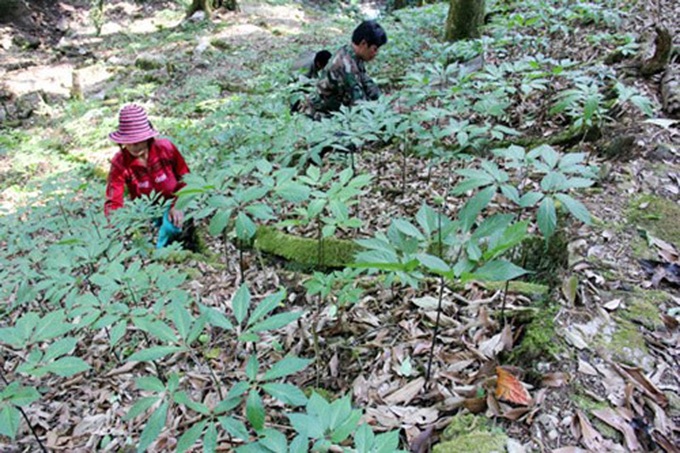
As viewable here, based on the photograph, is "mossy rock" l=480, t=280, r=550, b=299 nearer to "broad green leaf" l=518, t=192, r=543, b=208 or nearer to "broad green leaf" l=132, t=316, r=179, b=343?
"broad green leaf" l=518, t=192, r=543, b=208

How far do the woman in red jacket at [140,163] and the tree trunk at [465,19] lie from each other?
471 cm

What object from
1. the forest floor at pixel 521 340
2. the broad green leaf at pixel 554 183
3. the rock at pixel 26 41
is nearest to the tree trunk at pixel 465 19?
the forest floor at pixel 521 340

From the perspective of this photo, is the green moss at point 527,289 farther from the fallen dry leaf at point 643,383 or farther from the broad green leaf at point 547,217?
the broad green leaf at point 547,217

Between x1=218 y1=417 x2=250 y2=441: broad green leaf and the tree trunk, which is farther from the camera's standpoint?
the tree trunk

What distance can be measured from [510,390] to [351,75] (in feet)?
13.4

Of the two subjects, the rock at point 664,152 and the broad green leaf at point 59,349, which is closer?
the broad green leaf at point 59,349

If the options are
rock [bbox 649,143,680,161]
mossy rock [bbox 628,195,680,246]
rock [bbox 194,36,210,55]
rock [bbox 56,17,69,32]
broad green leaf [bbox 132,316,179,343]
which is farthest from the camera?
rock [bbox 56,17,69,32]

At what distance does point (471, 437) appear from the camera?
1.55 m

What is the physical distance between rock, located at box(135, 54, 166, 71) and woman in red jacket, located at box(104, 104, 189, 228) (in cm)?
843

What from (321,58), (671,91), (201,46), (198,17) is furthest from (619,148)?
(198,17)

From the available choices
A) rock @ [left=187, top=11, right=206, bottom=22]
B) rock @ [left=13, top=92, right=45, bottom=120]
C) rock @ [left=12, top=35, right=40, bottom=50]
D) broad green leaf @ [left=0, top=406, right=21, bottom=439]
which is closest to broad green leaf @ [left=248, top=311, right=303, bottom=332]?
broad green leaf @ [left=0, top=406, right=21, bottom=439]

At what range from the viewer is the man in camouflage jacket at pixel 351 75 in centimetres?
479

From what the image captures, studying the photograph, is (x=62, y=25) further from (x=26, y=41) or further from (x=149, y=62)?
(x=149, y=62)

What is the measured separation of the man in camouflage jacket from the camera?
15.7ft
